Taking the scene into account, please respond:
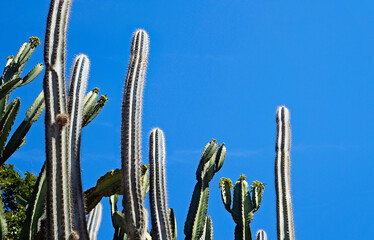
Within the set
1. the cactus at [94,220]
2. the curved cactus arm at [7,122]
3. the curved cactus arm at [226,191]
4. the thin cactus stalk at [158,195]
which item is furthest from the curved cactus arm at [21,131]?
the curved cactus arm at [226,191]

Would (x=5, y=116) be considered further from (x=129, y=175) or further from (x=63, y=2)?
(x=129, y=175)

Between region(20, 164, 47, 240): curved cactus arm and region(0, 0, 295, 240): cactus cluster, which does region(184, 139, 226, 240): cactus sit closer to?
region(0, 0, 295, 240): cactus cluster

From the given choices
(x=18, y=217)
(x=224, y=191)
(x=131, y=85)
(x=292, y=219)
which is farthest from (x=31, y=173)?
(x=292, y=219)

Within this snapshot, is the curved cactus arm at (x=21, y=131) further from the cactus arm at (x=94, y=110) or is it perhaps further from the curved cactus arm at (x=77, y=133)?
the curved cactus arm at (x=77, y=133)

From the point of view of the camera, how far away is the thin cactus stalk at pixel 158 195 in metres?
4.77

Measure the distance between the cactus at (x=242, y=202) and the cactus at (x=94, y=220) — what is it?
1296 millimetres

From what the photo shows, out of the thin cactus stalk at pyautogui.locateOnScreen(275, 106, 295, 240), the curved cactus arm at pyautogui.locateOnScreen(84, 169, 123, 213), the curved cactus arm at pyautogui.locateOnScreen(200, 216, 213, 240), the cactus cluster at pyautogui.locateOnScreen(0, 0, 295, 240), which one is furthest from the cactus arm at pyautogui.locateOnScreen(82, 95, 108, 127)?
the thin cactus stalk at pyautogui.locateOnScreen(275, 106, 295, 240)

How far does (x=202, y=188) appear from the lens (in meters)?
6.25

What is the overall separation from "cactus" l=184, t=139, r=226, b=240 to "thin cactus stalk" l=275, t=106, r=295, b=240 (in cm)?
119

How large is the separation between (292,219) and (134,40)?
209cm

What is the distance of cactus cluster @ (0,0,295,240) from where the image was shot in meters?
4.30

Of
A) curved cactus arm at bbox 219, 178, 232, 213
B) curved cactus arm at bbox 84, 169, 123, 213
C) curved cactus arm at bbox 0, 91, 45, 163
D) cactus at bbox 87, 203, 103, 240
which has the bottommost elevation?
cactus at bbox 87, 203, 103, 240

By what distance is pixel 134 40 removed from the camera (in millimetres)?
5383

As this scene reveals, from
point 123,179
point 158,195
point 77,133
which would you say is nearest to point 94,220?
point 158,195
